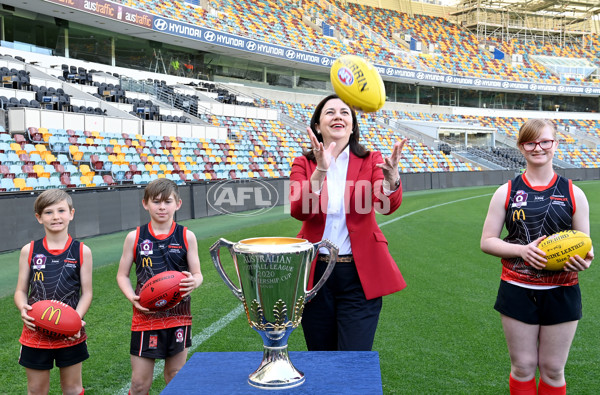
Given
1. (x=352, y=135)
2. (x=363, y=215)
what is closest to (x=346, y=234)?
(x=363, y=215)

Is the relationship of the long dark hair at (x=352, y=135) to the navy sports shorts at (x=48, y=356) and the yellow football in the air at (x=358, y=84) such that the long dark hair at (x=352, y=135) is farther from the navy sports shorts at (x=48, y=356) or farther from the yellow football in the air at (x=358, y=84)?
the navy sports shorts at (x=48, y=356)

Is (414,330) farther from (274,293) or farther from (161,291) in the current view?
(274,293)

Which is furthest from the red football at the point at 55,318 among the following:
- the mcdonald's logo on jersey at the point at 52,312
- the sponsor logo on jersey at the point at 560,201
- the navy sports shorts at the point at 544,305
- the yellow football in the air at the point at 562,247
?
the sponsor logo on jersey at the point at 560,201

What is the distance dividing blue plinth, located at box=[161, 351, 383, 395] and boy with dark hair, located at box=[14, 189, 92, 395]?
1.18 meters

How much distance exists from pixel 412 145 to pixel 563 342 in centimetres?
3338

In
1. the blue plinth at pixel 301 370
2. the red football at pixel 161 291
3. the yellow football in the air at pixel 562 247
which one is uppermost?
the yellow football in the air at pixel 562 247

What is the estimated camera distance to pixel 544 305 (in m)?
2.82

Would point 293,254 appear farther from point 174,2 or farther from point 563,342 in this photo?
point 174,2

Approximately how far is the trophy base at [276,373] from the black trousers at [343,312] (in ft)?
2.38

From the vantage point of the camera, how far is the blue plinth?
1898mm

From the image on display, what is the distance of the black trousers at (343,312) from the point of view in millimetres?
2717

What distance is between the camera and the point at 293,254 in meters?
1.95

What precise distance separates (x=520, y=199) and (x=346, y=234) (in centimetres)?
91

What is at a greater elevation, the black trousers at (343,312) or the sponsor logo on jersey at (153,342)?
the black trousers at (343,312)
